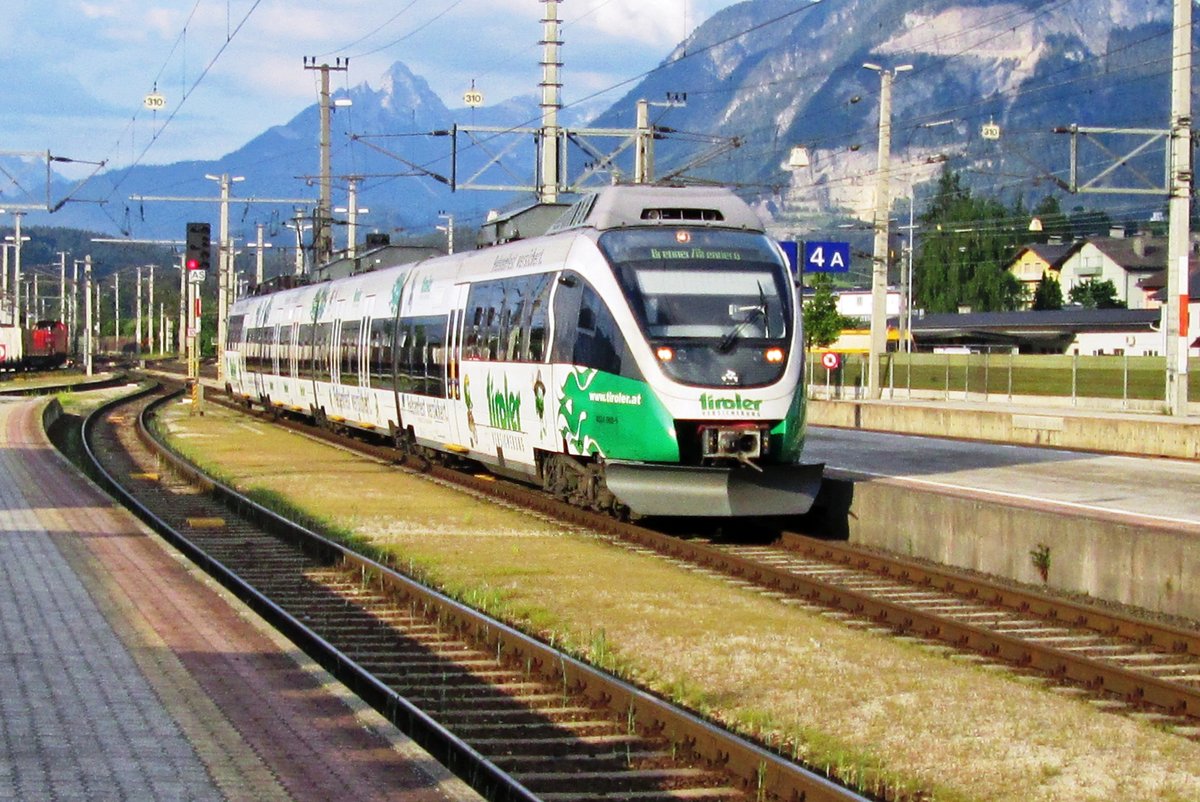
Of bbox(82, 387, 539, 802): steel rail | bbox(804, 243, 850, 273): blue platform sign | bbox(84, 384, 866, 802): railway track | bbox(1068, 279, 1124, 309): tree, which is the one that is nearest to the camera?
bbox(82, 387, 539, 802): steel rail

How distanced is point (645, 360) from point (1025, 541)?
4.51 meters

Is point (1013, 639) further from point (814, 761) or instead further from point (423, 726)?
point (423, 726)

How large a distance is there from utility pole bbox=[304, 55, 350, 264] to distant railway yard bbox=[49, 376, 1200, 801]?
105 ft

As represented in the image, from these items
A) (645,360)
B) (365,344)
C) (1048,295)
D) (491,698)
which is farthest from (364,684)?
(1048,295)

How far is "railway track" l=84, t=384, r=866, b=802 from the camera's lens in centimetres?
859

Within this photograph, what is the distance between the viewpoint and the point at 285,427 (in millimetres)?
45562

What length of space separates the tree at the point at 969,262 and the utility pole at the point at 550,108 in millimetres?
108184

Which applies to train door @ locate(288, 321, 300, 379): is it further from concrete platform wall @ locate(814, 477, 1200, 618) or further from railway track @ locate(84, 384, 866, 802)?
railway track @ locate(84, 384, 866, 802)

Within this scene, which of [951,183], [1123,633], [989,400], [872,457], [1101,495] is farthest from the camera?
[951,183]

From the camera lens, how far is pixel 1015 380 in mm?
67688

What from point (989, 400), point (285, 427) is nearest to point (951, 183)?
point (989, 400)

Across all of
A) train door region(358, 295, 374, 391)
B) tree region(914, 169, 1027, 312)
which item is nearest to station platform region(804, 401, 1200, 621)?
train door region(358, 295, 374, 391)

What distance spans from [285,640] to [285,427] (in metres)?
34.2

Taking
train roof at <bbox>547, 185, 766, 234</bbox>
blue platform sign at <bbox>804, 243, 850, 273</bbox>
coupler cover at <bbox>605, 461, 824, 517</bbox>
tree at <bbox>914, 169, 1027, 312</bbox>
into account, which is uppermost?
tree at <bbox>914, 169, 1027, 312</bbox>
